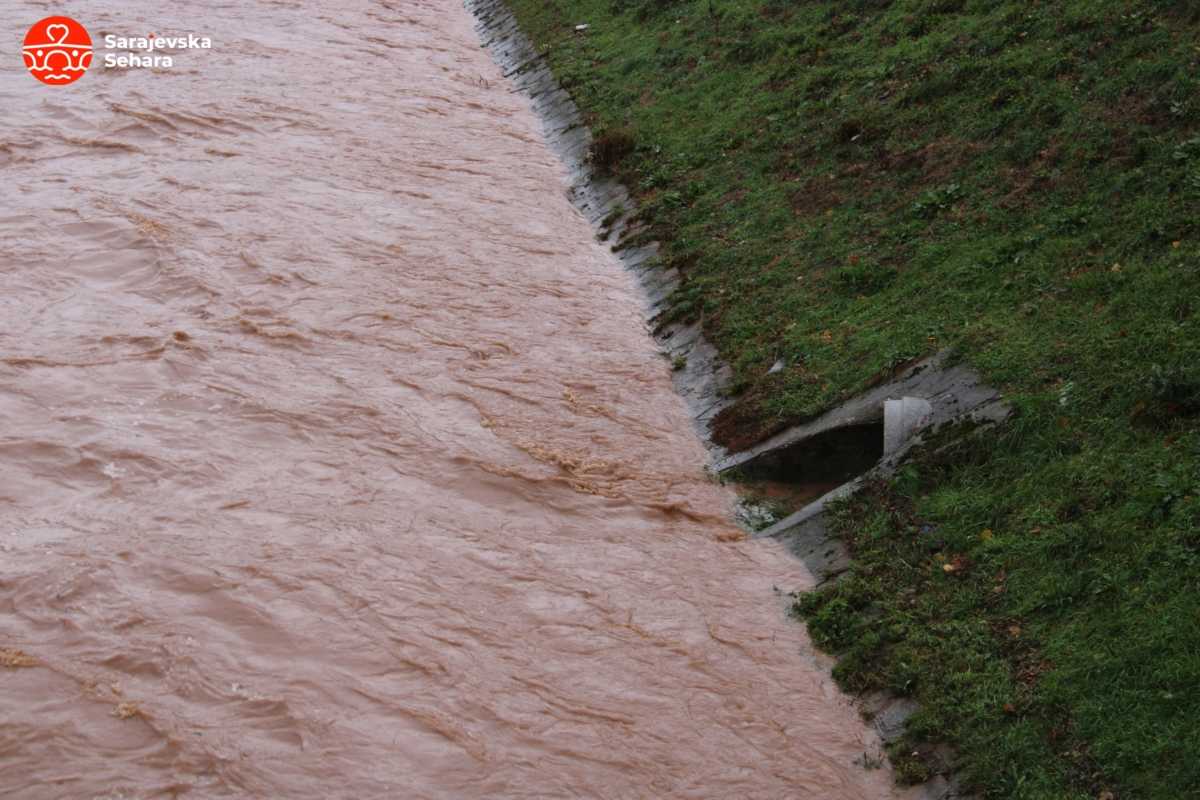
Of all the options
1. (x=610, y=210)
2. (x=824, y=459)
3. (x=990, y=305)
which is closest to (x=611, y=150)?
(x=610, y=210)

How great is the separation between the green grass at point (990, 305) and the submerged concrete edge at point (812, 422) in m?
0.22

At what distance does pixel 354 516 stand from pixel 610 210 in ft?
33.5

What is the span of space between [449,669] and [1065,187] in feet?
32.8

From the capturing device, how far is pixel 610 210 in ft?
71.5

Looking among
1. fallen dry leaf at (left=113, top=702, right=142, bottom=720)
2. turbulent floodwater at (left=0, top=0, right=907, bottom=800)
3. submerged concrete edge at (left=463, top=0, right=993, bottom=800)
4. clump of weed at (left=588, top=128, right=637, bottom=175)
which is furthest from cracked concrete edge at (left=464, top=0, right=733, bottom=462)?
fallen dry leaf at (left=113, top=702, right=142, bottom=720)

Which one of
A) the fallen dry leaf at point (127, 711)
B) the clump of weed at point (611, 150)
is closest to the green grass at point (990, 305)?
the clump of weed at point (611, 150)

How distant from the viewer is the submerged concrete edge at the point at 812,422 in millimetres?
12352

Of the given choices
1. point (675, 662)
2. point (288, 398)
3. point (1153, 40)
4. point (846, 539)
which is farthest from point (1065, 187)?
point (288, 398)

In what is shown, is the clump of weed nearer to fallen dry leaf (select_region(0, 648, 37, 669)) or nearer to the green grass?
the green grass

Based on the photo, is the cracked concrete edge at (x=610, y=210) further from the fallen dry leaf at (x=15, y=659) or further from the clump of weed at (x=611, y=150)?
the fallen dry leaf at (x=15, y=659)

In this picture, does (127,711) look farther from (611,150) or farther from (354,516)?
(611,150)

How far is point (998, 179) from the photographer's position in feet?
55.6

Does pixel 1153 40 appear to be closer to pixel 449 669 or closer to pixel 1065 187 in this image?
pixel 1065 187

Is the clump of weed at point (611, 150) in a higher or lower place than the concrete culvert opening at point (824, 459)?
higher
